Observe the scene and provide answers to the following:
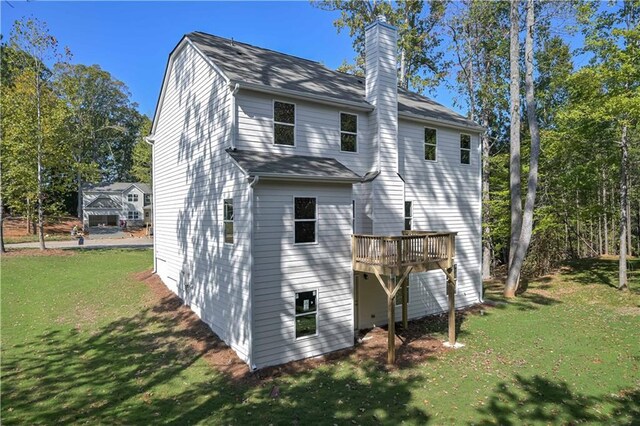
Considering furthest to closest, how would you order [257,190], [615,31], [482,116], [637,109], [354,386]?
[482,116] → [615,31] → [637,109] → [257,190] → [354,386]

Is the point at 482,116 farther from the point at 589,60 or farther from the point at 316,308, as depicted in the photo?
the point at 316,308

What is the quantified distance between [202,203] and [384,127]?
6811 mm

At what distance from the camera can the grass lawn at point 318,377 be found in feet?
23.5

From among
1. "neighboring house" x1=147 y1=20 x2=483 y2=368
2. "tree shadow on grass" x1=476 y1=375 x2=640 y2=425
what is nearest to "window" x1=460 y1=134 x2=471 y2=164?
"neighboring house" x1=147 y1=20 x2=483 y2=368

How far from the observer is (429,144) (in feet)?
47.1

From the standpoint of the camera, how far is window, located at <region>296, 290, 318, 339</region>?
988 cm

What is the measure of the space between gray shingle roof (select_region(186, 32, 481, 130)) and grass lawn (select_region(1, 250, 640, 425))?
802 cm

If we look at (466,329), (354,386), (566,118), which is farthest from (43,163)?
(566,118)

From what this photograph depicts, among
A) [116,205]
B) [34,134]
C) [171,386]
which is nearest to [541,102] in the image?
[171,386]

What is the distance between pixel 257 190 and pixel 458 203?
9.70m

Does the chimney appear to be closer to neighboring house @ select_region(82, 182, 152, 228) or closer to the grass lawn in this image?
the grass lawn

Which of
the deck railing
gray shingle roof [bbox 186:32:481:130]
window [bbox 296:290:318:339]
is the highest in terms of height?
gray shingle roof [bbox 186:32:481:130]

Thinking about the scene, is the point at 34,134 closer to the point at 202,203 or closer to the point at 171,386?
the point at 202,203

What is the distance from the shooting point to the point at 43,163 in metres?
23.8
